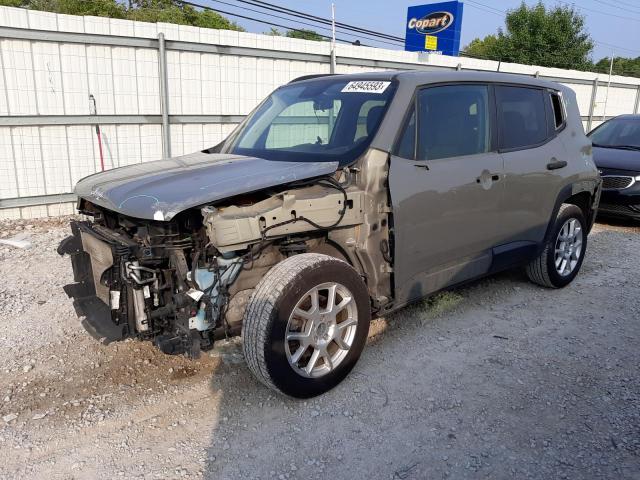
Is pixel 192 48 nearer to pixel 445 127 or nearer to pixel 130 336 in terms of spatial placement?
pixel 445 127

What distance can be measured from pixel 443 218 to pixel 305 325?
1.31m

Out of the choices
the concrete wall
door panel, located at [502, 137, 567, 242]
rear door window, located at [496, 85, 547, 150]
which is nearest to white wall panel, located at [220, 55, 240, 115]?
the concrete wall

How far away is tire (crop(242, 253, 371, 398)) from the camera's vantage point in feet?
9.65

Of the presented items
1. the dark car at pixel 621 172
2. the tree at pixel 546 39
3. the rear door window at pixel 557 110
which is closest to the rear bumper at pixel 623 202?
the dark car at pixel 621 172

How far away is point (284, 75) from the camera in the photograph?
9586mm

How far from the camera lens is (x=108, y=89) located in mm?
7789

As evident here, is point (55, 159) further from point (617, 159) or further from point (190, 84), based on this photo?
point (617, 159)

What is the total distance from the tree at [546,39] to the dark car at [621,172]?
2956cm

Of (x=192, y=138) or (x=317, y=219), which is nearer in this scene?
(x=317, y=219)

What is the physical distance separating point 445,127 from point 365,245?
112 cm

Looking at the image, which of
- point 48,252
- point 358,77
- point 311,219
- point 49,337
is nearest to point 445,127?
point 358,77

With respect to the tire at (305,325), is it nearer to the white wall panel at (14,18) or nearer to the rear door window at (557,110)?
the rear door window at (557,110)

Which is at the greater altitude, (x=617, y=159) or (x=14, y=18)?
(x=14, y=18)

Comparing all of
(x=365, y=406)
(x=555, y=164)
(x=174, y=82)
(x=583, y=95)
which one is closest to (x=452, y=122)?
(x=555, y=164)
